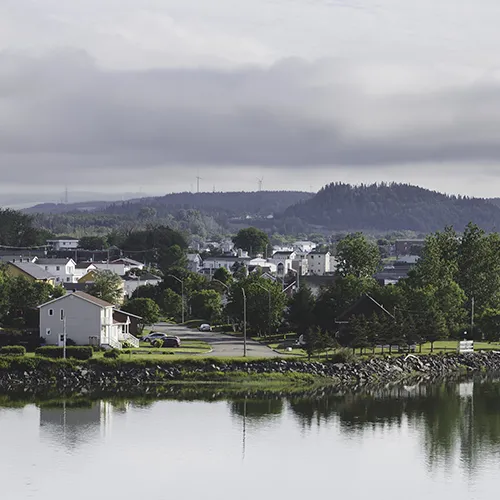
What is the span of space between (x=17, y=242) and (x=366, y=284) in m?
75.0

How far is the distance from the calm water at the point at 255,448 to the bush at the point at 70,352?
579cm

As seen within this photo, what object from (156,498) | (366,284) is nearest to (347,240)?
(366,284)

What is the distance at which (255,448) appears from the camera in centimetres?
3419

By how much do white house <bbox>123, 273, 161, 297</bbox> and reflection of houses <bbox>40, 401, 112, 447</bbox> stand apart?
47.3 m

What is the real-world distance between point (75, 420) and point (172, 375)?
8301 millimetres

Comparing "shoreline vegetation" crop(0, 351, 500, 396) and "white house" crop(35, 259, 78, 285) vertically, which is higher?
"white house" crop(35, 259, 78, 285)

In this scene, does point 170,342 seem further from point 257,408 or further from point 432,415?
point 432,415

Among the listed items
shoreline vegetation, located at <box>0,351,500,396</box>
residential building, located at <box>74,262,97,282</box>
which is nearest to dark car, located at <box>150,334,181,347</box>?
shoreline vegetation, located at <box>0,351,500,396</box>

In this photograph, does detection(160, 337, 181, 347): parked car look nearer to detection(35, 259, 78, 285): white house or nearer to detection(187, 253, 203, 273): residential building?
detection(35, 259, 78, 285): white house

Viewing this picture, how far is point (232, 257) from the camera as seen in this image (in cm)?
13825

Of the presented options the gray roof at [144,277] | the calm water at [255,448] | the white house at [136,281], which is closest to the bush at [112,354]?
the calm water at [255,448]

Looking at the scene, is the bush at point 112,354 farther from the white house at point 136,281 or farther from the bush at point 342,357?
the white house at point 136,281

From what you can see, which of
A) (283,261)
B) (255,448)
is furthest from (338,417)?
(283,261)

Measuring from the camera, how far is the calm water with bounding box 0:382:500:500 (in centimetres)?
2916
